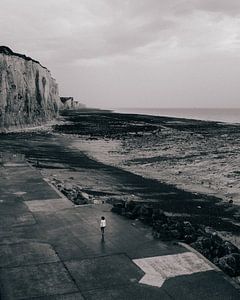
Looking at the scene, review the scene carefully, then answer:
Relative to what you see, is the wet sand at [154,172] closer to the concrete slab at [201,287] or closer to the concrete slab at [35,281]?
the concrete slab at [201,287]

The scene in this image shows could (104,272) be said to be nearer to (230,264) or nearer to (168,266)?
(168,266)

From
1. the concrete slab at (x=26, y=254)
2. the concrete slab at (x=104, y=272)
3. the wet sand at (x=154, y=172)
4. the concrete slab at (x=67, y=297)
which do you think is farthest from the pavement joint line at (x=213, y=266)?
the concrete slab at (x=26, y=254)

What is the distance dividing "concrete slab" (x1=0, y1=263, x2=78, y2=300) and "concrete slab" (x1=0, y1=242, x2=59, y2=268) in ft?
1.72

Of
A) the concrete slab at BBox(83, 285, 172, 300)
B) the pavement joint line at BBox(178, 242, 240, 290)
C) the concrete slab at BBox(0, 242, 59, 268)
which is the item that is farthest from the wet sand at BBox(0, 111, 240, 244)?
the concrete slab at BBox(0, 242, 59, 268)

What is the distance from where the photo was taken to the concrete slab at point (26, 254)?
1764 centimetres

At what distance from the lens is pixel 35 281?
15.8m

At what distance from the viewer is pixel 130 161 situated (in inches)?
2076

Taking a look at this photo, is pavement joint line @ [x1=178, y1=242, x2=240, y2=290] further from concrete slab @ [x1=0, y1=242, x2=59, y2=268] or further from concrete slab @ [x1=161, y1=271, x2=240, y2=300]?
concrete slab @ [x1=0, y1=242, x2=59, y2=268]

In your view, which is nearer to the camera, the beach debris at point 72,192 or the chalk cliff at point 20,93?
the beach debris at point 72,192

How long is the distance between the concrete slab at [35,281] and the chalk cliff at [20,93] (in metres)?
73.9

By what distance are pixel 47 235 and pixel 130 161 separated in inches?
1263

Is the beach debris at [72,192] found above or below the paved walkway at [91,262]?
below

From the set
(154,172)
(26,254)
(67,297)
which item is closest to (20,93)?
(154,172)

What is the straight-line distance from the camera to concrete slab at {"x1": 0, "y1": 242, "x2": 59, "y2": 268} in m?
17.6
